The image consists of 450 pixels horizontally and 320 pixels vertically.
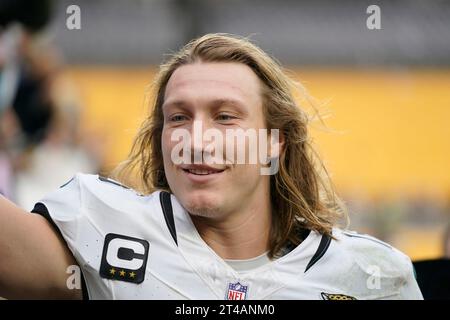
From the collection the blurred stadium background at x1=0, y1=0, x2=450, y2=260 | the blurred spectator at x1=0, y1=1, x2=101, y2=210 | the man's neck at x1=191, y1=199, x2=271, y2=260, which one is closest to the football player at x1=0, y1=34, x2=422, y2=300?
the man's neck at x1=191, y1=199, x2=271, y2=260

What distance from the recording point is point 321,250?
6.97 ft

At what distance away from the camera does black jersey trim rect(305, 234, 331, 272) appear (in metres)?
2.10

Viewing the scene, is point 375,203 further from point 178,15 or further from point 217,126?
point 217,126

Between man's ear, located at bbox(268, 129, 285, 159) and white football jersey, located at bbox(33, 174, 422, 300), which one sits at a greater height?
man's ear, located at bbox(268, 129, 285, 159)

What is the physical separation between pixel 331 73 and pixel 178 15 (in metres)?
2.30

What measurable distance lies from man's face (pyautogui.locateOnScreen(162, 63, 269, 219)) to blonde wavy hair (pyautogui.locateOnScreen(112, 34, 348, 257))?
0.08 m

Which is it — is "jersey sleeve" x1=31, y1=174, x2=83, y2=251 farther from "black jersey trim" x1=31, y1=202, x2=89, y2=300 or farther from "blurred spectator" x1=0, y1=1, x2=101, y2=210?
"blurred spectator" x1=0, y1=1, x2=101, y2=210

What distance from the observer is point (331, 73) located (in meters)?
11.0

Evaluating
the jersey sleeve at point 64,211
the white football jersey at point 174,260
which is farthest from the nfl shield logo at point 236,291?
the jersey sleeve at point 64,211

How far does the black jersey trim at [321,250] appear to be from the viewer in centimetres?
210

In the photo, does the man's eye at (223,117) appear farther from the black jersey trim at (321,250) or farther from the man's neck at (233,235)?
the black jersey trim at (321,250)

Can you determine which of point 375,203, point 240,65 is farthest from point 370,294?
point 375,203

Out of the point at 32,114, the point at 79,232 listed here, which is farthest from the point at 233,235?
the point at 32,114

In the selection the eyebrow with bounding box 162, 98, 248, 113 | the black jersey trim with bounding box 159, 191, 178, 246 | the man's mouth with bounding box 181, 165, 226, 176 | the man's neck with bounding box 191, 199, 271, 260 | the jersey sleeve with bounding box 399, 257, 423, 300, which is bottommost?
the jersey sleeve with bounding box 399, 257, 423, 300
